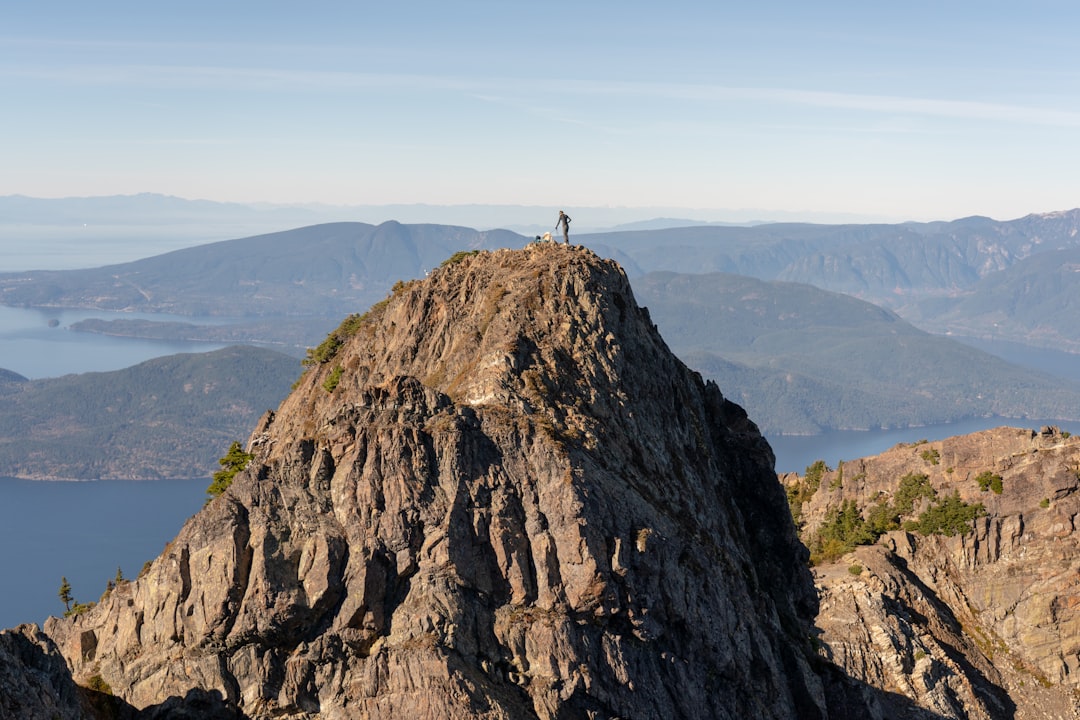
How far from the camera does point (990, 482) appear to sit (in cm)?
8950

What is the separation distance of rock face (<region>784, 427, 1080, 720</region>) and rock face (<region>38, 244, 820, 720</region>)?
30.5m

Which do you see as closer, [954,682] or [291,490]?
[291,490]

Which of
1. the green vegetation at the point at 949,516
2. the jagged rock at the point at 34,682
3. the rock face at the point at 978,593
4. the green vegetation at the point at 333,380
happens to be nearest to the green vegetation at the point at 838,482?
the rock face at the point at 978,593

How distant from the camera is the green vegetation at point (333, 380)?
59.3 metres

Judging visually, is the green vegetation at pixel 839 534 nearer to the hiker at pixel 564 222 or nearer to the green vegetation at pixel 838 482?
the green vegetation at pixel 838 482

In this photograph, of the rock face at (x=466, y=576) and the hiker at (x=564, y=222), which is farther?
the hiker at (x=564, y=222)

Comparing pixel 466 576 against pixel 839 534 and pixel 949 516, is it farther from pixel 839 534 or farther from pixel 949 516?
pixel 949 516

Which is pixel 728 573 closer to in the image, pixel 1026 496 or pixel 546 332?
pixel 546 332

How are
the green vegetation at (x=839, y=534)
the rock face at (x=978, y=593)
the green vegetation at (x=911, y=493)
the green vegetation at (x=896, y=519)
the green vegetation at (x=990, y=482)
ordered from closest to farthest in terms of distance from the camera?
the rock face at (x=978, y=593) < the green vegetation at (x=839, y=534) < the green vegetation at (x=896, y=519) < the green vegetation at (x=990, y=482) < the green vegetation at (x=911, y=493)

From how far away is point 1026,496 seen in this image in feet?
290

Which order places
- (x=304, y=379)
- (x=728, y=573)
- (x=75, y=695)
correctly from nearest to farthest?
1. (x=75, y=695)
2. (x=728, y=573)
3. (x=304, y=379)

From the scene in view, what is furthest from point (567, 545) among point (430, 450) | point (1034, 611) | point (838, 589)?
point (1034, 611)

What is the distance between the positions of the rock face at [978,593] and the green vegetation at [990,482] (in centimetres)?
26

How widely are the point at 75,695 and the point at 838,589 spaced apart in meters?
58.0
